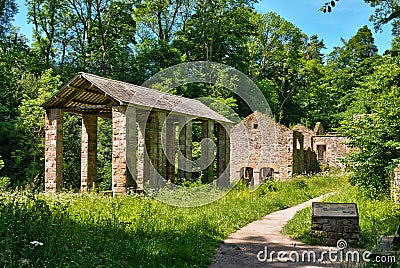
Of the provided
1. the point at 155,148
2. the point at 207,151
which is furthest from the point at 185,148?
the point at 155,148

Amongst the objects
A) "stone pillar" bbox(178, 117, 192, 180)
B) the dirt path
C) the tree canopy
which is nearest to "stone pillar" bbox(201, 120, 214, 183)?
"stone pillar" bbox(178, 117, 192, 180)

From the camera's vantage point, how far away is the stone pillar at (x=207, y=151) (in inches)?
838

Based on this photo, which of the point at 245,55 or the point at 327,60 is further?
the point at 327,60

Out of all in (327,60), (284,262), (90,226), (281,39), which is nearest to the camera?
(284,262)

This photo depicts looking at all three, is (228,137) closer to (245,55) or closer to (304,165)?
(304,165)

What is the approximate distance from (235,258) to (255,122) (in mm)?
15823

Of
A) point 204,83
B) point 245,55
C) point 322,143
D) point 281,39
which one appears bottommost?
point 322,143

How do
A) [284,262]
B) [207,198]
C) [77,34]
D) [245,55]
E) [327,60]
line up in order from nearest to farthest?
[284,262]
[207,198]
[77,34]
[245,55]
[327,60]

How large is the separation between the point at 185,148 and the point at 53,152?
684 centimetres

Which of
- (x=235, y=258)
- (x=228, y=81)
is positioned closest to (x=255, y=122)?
(x=228, y=81)

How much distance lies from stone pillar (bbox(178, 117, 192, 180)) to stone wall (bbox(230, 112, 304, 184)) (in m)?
3.04

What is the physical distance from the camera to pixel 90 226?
7969 millimetres

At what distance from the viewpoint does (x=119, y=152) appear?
14094mm

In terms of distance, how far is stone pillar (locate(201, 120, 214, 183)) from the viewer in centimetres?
2130
